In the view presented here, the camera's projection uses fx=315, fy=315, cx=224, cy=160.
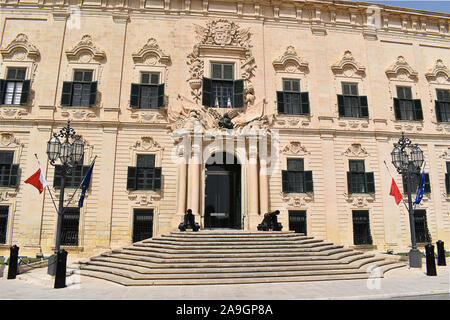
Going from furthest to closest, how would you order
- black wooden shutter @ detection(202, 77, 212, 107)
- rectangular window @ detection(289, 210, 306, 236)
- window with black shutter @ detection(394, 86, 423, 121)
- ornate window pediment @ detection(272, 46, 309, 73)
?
window with black shutter @ detection(394, 86, 423, 121), ornate window pediment @ detection(272, 46, 309, 73), black wooden shutter @ detection(202, 77, 212, 107), rectangular window @ detection(289, 210, 306, 236)

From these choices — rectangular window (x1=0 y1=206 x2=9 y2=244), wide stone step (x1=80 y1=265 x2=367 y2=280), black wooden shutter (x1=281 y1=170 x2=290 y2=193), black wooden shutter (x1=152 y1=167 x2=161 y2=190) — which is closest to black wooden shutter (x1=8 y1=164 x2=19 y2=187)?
rectangular window (x1=0 y1=206 x2=9 y2=244)

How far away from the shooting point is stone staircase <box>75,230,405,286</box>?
10.2m

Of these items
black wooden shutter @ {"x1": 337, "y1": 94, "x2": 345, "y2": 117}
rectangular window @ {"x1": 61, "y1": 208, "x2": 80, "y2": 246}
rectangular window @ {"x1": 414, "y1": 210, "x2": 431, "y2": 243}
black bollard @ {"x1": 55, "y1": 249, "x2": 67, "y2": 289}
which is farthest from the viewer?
black wooden shutter @ {"x1": 337, "y1": 94, "x2": 345, "y2": 117}

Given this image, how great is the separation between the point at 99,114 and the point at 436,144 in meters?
20.1

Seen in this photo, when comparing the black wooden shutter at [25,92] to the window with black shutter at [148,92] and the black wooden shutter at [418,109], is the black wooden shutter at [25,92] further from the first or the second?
the black wooden shutter at [418,109]

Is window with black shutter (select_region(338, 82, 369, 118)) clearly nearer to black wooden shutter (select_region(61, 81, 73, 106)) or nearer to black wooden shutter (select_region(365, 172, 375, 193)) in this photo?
black wooden shutter (select_region(365, 172, 375, 193))

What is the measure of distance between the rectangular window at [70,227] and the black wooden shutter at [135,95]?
20.7 ft

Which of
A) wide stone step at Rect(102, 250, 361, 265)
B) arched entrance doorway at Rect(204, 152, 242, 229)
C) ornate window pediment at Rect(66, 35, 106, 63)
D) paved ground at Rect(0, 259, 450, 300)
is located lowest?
paved ground at Rect(0, 259, 450, 300)

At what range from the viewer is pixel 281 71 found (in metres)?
18.9

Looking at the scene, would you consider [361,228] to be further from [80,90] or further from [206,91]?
[80,90]

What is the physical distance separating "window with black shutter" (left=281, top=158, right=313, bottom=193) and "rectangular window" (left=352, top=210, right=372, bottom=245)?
3097 millimetres

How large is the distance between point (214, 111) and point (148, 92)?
3953mm
